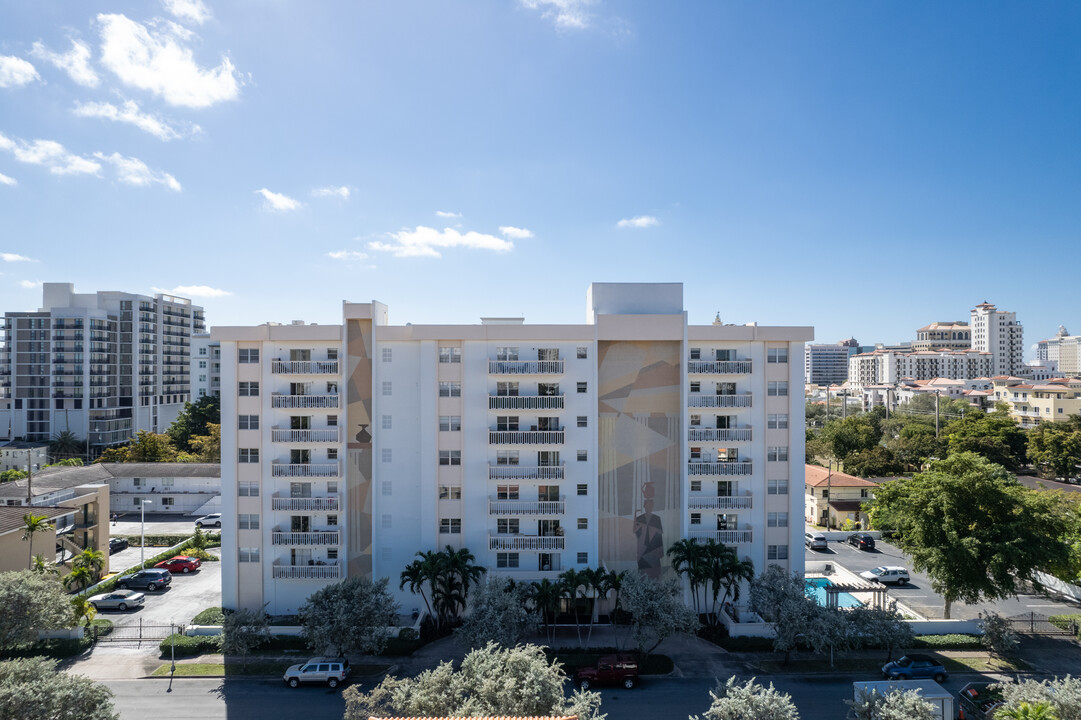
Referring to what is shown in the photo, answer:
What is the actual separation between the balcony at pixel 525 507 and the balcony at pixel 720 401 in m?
11.9

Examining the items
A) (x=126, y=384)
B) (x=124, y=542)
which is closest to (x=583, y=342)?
(x=124, y=542)

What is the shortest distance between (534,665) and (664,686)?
13.2m

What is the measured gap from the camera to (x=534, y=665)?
2209 centimetres

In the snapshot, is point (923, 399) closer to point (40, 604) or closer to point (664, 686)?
point (664, 686)

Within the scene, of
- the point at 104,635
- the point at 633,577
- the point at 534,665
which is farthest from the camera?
the point at 104,635

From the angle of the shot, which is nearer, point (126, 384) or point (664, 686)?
point (664, 686)

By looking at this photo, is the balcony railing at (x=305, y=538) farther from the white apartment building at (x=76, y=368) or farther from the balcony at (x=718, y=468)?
the white apartment building at (x=76, y=368)

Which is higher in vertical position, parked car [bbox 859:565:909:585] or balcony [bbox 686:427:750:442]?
balcony [bbox 686:427:750:442]

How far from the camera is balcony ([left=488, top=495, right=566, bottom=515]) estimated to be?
39125mm

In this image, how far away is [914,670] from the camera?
30906 mm

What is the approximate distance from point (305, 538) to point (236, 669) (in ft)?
27.8

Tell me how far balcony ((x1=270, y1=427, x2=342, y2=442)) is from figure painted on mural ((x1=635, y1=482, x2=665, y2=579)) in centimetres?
2239

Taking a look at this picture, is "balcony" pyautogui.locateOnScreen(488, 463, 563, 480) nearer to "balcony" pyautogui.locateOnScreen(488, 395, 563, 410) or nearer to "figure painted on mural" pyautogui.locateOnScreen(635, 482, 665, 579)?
"balcony" pyautogui.locateOnScreen(488, 395, 563, 410)

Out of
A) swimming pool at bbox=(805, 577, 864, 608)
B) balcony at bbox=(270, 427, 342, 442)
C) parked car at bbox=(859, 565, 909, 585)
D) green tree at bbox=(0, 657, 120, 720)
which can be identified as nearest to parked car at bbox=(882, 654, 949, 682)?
swimming pool at bbox=(805, 577, 864, 608)
